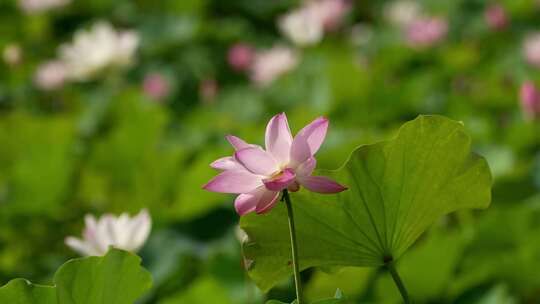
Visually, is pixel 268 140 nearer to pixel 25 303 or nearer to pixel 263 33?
pixel 25 303

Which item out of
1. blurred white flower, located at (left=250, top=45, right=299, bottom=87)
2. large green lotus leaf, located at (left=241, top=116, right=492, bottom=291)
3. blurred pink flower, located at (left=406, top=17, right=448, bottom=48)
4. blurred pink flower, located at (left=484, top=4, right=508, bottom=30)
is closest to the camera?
large green lotus leaf, located at (left=241, top=116, right=492, bottom=291)

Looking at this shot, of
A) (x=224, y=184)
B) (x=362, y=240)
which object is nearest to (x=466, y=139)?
(x=362, y=240)

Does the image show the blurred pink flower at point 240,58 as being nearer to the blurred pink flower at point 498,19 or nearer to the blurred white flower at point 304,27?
the blurred white flower at point 304,27

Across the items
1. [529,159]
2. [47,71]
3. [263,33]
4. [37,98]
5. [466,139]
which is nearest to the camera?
[466,139]

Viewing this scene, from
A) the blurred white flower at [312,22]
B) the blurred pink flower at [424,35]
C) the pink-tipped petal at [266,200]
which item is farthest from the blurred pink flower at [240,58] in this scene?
the pink-tipped petal at [266,200]

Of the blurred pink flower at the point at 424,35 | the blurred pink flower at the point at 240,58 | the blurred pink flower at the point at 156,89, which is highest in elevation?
the blurred pink flower at the point at 240,58

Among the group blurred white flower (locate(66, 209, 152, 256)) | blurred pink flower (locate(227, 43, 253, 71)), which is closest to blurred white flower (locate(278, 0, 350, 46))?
blurred pink flower (locate(227, 43, 253, 71))

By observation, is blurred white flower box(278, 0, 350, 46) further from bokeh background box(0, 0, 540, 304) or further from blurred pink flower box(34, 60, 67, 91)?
blurred pink flower box(34, 60, 67, 91)

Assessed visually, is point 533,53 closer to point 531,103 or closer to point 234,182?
point 531,103
